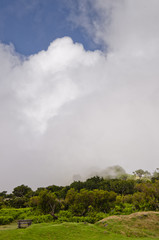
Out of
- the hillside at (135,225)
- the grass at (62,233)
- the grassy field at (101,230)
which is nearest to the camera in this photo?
the grass at (62,233)

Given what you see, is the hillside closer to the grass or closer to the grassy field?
the grassy field

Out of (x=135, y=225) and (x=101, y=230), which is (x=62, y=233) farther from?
(x=135, y=225)

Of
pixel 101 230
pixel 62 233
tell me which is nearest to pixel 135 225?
pixel 101 230

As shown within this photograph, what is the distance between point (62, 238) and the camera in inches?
592

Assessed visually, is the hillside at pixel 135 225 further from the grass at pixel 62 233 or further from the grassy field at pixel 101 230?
the grass at pixel 62 233

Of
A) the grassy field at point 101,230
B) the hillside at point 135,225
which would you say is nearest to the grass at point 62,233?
the grassy field at point 101,230

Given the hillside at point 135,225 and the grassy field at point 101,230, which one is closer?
the grassy field at point 101,230

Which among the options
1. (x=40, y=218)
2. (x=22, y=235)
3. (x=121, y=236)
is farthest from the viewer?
(x=40, y=218)

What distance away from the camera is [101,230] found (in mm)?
17875

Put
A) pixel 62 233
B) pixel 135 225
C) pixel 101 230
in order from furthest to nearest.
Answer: pixel 135 225
pixel 101 230
pixel 62 233

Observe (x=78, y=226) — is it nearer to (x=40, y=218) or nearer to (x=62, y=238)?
(x=62, y=238)

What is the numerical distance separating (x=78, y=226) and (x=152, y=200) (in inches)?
625

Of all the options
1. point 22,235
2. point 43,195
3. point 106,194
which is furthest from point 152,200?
point 22,235

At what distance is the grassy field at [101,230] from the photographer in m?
15.1
